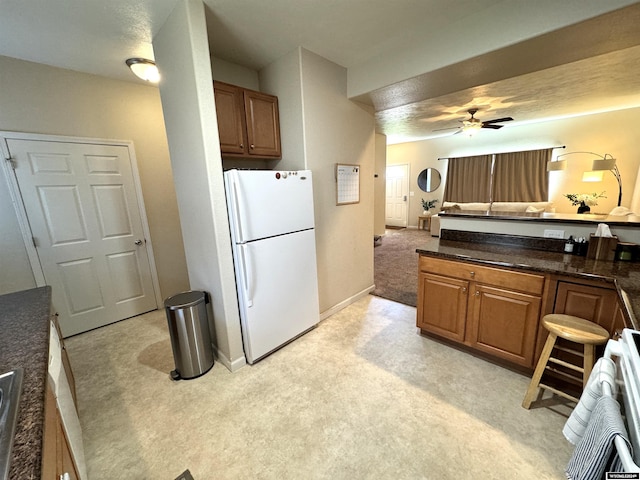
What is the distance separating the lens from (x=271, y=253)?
7.25ft

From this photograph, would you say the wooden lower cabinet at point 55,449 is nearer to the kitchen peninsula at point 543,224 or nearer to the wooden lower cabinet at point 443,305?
the wooden lower cabinet at point 443,305

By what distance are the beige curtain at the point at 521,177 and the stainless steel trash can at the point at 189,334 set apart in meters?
7.47

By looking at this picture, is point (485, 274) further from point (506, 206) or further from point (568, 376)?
point (506, 206)

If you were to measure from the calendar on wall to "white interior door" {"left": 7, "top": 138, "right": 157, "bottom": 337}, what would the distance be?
2358 mm

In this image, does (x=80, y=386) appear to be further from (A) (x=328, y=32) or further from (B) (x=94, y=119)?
(A) (x=328, y=32)

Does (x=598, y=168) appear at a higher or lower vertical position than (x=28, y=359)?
higher

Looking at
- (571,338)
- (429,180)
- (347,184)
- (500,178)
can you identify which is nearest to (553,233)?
(571,338)

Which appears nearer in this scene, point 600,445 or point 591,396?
point 600,445

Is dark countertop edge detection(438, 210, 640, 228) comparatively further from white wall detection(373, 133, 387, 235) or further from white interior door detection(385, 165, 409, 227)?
white interior door detection(385, 165, 409, 227)

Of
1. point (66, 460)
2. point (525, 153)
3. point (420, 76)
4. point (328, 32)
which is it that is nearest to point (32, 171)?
point (66, 460)

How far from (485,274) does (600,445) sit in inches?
50.0

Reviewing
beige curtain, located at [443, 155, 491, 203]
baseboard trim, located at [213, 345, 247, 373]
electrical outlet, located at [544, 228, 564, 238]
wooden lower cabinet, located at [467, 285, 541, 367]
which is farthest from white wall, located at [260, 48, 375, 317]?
beige curtain, located at [443, 155, 491, 203]

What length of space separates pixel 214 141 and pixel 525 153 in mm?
7372

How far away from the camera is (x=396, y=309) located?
3150 mm
